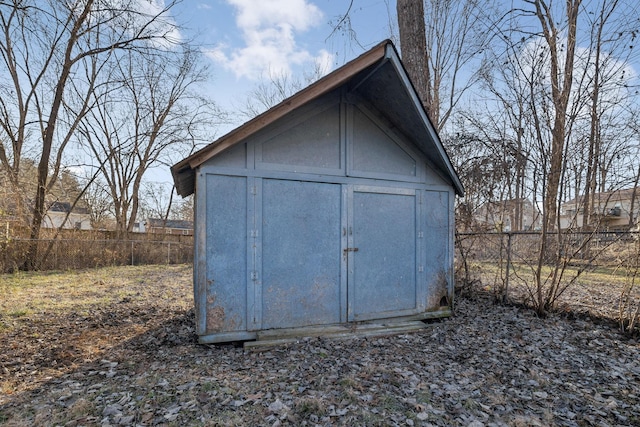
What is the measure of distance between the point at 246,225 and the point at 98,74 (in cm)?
1406

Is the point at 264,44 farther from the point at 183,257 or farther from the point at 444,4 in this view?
the point at 183,257

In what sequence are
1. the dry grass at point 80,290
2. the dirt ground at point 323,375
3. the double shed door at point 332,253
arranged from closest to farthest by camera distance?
the dirt ground at point 323,375 < the double shed door at point 332,253 < the dry grass at point 80,290

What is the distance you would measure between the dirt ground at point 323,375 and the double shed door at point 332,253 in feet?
1.51

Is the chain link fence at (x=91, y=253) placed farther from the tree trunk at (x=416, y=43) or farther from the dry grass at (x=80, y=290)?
the tree trunk at (x=416, y=43)

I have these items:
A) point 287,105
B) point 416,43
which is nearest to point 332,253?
point 287,105

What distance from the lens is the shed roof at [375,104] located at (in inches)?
155

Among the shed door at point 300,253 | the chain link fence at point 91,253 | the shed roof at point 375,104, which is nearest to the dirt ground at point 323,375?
the shed door at point 300,253

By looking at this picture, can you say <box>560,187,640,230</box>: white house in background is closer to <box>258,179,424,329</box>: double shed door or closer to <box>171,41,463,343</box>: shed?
<box>171,41,463,343</box>: shed

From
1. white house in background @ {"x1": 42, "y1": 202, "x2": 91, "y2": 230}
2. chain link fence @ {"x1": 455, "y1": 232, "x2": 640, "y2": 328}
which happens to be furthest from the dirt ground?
white house in background @ {"x1": 42, "y1": 202, "x2": 91, "y2": 230}

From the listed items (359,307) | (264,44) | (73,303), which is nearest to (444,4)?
(264,44)

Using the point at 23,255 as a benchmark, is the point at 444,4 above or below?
above

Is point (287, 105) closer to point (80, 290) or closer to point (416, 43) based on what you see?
point (416, 43)

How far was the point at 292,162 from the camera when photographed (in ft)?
14.7

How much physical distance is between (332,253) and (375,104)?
7.66 ft
